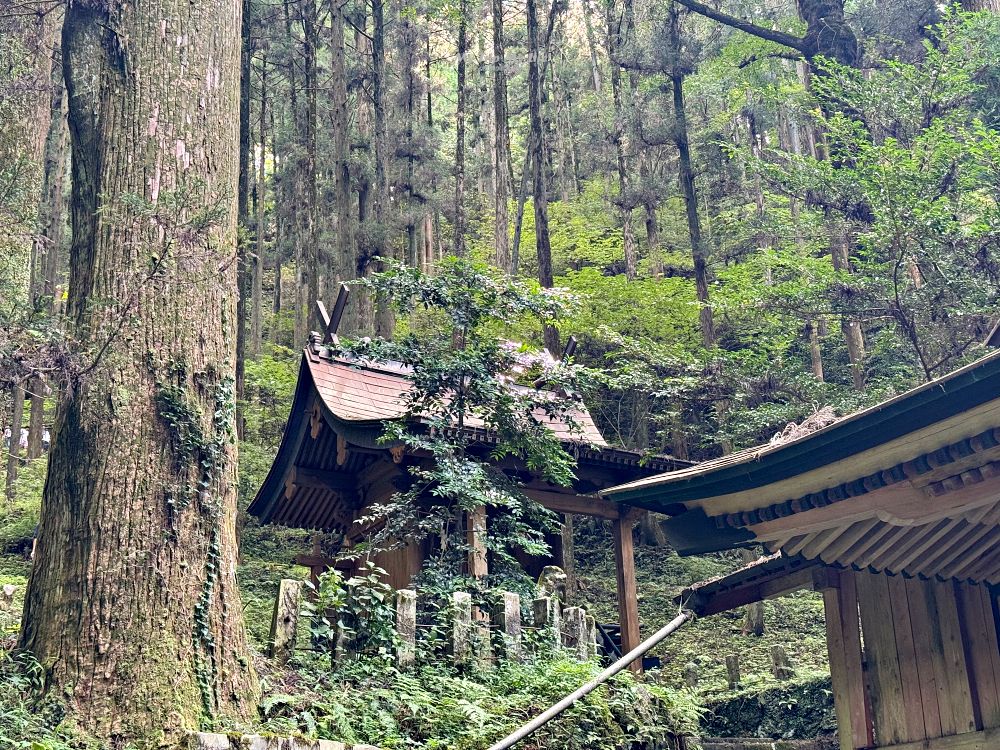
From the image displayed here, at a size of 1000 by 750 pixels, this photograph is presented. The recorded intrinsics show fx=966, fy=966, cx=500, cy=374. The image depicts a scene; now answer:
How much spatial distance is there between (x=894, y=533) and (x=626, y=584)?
647 centimetres

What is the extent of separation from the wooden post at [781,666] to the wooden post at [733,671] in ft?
1.95

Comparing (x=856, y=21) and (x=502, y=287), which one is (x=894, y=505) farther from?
(x=856, y=21)

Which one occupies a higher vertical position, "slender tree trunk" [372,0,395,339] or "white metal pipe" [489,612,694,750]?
"slender tree trunk" [372,0,395,339]

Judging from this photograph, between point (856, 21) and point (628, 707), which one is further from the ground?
point (856, 21)

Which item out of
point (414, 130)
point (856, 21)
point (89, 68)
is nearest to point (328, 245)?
point (414, 130)

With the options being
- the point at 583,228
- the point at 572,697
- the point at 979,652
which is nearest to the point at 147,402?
the point at 572,697

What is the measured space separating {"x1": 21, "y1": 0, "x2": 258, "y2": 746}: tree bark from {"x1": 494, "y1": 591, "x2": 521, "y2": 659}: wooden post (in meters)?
2.17

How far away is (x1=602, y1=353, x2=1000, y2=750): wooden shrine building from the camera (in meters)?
5.16

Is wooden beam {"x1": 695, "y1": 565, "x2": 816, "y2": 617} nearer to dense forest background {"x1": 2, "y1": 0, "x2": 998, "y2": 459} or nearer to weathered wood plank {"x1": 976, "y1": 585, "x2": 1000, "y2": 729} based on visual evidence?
weathered wood plank {"x1": 976, "y1": 585, "x2": 1000, "y2": 729}

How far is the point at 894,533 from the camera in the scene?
6027mm

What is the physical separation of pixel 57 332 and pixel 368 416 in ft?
18.2

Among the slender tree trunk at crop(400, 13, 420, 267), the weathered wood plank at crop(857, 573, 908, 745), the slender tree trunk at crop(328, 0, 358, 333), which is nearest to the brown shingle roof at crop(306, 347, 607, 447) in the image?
the weathered wood plank at crop(857, 573, 908, 745)

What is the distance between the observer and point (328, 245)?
30141 millimetres

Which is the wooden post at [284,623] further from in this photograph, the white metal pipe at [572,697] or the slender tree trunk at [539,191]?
the slender tree trunk at [539,191]
